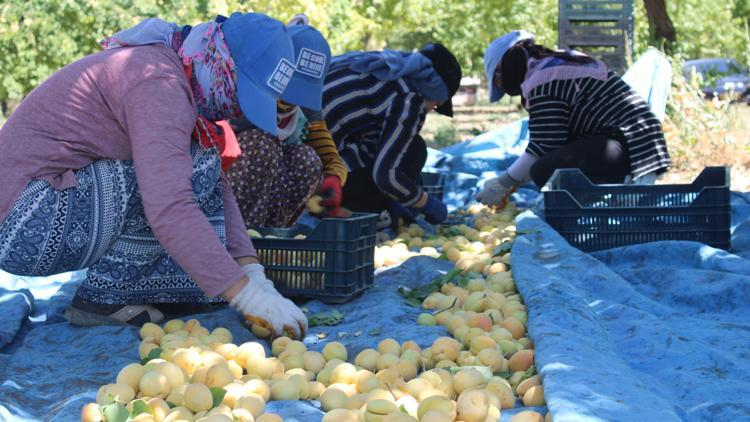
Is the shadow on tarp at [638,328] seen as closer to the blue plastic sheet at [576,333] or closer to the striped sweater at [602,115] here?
the blue plastic sheet at [576,333]

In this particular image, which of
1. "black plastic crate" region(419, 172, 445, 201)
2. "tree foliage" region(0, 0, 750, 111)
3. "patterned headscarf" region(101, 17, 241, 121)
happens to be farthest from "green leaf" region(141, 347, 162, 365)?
"tree foliage" region(0, 0, 750, 111)

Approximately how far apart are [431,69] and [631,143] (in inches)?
46.2

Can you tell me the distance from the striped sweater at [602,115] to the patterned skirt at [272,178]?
60.0 inches

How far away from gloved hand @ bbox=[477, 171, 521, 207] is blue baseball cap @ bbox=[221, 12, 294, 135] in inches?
98.1

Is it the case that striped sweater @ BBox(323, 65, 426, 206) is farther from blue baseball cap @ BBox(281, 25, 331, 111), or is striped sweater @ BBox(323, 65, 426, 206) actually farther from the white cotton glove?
the white cotton glove

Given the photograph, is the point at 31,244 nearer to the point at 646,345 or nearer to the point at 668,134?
the point at 646,345

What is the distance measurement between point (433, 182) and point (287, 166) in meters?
1.68

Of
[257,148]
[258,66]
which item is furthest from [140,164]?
[257,148]

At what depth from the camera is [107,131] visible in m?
2.45

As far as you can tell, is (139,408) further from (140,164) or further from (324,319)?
(324,319)

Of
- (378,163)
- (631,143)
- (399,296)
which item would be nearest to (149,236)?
(399,296)

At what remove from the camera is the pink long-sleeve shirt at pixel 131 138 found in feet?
7.38

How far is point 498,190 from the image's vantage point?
192 inches

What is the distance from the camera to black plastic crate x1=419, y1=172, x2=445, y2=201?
16.4 ft
